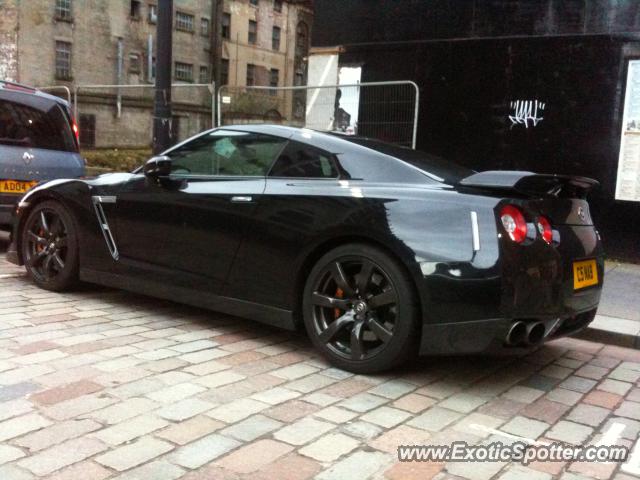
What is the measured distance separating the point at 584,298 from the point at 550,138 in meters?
5.13

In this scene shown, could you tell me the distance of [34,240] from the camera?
5.45 metres

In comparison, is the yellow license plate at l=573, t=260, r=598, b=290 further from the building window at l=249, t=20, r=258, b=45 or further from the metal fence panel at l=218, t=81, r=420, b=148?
the building window at l=249, t=20, r=258, b=45

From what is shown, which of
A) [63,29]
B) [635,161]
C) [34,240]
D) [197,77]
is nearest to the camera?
[34,240]

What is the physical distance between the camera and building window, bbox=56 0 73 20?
36.6 metres

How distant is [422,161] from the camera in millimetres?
4020

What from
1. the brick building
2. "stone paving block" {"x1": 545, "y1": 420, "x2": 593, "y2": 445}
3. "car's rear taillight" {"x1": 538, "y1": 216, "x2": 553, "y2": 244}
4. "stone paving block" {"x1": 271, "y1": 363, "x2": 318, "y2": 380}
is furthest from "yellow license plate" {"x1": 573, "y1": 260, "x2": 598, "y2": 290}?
the brick building

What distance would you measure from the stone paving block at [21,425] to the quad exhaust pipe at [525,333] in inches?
88.4

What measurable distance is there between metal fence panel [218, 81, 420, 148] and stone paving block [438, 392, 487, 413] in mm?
5611

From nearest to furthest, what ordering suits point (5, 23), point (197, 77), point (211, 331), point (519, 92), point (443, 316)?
point (443, 316) < point (211, 331) < point (519, 92) < point (5, 23) < point (197, 77)

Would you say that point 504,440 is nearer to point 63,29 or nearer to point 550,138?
point 550,138

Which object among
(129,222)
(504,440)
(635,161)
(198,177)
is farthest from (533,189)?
(635,161)

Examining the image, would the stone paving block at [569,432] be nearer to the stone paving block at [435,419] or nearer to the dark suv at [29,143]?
the stone paving block at [435,419]

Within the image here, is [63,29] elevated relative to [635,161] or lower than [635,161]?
elevated

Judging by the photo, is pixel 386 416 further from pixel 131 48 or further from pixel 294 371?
pixel 131 48
